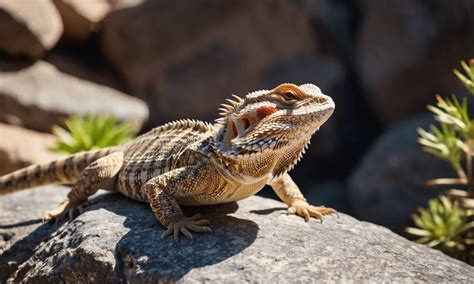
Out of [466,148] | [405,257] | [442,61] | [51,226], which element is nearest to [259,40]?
[442,61]

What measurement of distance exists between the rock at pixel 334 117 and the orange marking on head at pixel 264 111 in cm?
961

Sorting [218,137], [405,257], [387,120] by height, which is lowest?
[387,120]

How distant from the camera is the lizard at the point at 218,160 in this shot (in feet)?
13.9

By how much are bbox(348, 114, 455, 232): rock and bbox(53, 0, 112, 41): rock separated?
7066mm

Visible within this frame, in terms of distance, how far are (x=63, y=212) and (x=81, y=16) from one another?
9.45m

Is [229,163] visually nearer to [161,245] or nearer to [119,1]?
[161,245]

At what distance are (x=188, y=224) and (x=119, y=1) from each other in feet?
36.3

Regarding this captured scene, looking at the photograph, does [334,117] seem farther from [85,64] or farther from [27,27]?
[27,27]

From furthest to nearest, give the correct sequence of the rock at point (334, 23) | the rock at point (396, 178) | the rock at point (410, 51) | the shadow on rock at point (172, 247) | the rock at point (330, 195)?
1. the rock at point (334, 23)
2. the rock at point (330, 195)
3. the rock at point (410, 51)
4. the rock at point (396, 178)
5. the shadow on rock at point (172, 247)

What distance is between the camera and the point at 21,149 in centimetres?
1084

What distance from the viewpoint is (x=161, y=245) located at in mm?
4258

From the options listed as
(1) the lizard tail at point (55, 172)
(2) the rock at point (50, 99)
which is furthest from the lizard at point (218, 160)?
(2) the rock at point (50, 99)

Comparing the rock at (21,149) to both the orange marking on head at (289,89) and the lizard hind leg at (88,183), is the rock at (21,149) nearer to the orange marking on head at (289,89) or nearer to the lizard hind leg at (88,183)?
the lizard hind leg at (88,183)

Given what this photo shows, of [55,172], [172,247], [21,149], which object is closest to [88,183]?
[55,172]
